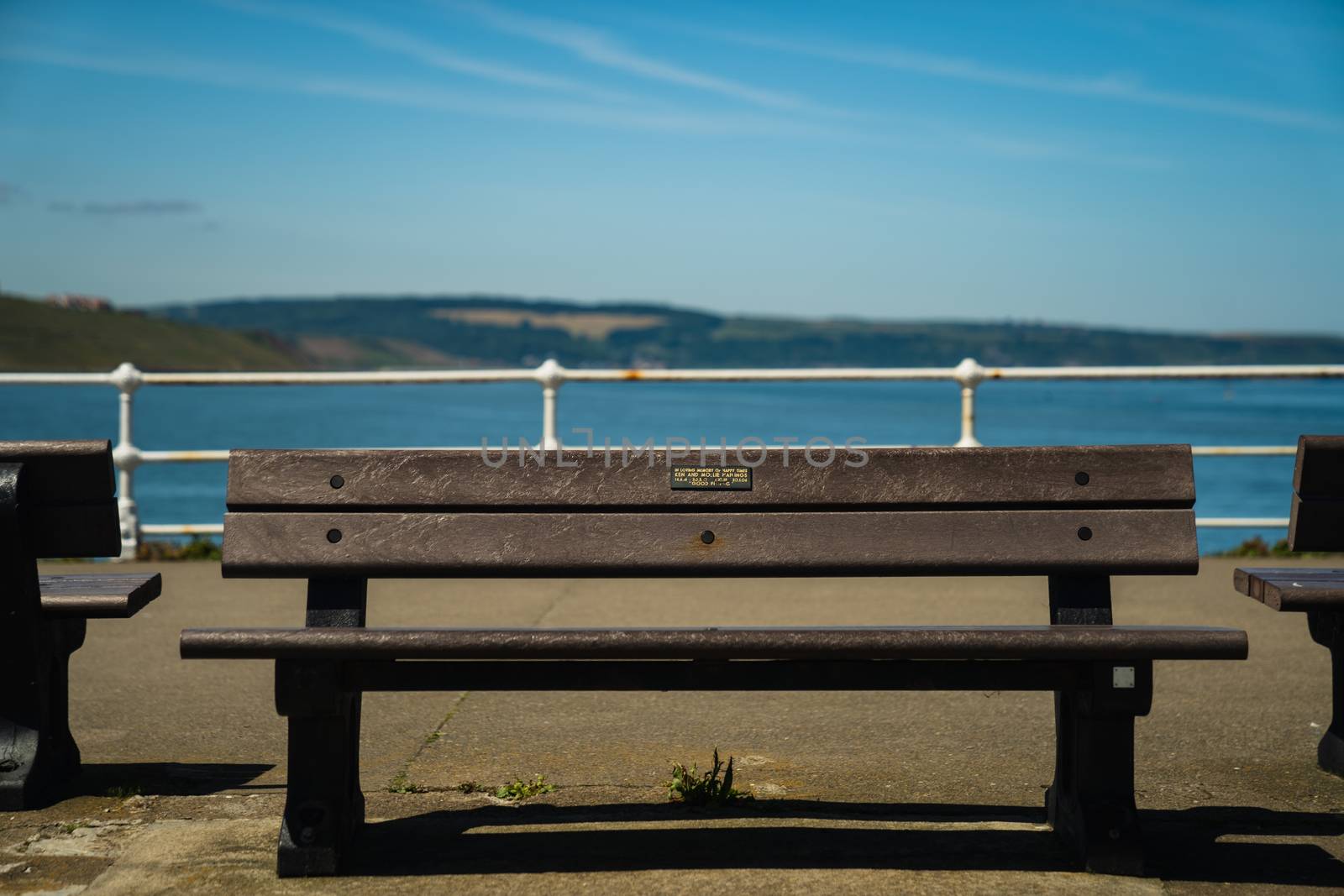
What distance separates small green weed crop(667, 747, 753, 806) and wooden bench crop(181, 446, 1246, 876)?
0.50 meters

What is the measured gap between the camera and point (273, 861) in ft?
9.57

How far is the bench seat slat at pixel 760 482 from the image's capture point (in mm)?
2908

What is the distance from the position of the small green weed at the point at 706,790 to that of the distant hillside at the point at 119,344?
5373cm

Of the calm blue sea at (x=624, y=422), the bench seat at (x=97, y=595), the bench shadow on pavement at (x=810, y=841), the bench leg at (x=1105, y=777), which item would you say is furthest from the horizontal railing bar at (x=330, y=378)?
the calm blue sea at (x=624, y=422)

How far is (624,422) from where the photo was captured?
3000 inches

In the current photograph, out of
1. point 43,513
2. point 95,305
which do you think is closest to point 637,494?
point 43,513

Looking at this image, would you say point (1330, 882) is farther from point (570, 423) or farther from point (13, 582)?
point (570, 423)

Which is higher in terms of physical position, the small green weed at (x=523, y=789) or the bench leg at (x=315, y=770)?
the bench leg at (x=315, y=770)

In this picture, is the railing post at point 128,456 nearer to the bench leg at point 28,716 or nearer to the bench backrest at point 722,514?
the bench leg at point 28,716

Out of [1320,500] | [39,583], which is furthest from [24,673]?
[1320,500]

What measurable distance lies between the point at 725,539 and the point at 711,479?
0.14 metres

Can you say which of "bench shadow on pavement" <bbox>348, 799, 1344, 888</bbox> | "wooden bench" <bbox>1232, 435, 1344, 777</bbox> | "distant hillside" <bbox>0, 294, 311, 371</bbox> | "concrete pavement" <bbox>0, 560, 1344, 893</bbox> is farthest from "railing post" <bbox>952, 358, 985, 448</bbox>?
"distant hillside" <bbox>0, 294, 311, 371</bbox>

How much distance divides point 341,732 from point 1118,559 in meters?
1.74

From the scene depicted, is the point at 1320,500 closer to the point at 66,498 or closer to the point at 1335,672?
the point at 1335,672
